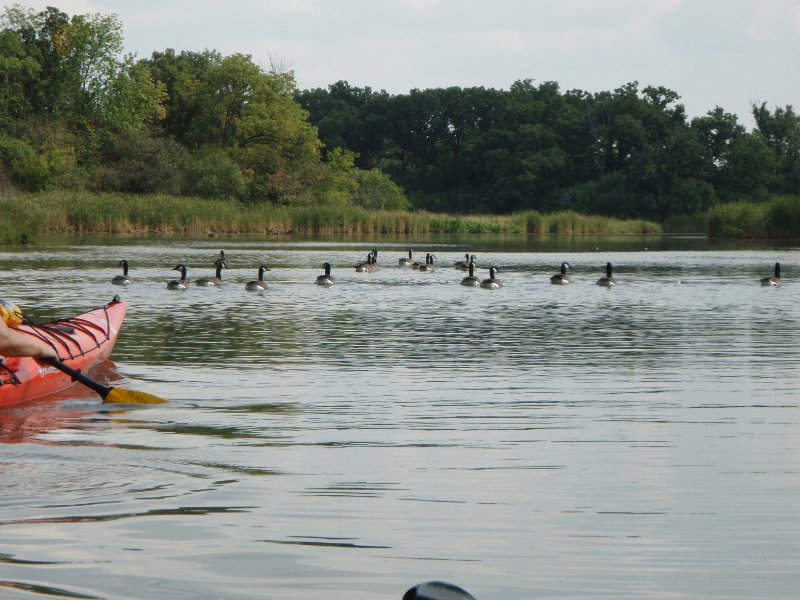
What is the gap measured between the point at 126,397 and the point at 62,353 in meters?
1.99

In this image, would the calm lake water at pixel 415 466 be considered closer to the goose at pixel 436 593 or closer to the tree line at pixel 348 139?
the goose at pixel 436 593

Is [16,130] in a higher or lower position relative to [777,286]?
higher

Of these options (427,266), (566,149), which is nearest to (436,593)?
(427,266)

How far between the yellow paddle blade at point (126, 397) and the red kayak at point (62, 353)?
0.89 meters

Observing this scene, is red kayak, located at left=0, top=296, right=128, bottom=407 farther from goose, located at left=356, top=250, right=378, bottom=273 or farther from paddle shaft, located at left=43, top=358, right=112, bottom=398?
goose, located at left=356, top=250, right=378, bottom=273

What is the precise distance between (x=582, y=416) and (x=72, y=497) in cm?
547

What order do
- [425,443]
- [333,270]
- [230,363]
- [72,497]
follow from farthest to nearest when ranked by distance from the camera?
[333,270], [230,363], [425,443], [72,497]

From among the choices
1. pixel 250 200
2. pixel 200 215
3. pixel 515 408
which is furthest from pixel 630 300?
pixel 250 200

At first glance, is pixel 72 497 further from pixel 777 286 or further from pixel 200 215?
pixel 200 215

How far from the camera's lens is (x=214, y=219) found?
7281cm

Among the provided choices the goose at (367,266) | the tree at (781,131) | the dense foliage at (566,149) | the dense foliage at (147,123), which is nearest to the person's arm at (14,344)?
the goose at (367,266)

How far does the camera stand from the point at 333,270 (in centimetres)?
3875

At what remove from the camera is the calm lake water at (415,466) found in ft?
22.2

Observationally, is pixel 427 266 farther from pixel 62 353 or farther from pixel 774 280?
pixel 62 353
